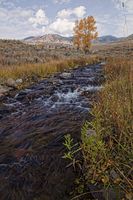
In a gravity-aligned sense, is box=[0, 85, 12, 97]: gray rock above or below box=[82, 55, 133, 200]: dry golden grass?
below

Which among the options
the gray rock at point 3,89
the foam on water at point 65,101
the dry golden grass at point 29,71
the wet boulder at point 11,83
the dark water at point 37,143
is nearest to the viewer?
the dark water at point 37,143

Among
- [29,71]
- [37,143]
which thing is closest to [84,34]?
[29,71]

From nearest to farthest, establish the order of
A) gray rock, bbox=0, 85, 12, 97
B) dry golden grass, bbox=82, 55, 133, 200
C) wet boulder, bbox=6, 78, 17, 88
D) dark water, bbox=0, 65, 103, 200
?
dry golden grass, bbox=82, 55, 133, 200 < dark water, bbox=0, 65, 103, 200 < gray rock, bbox=0, 85, 12, 97 < wet boulder, bbox=6, 78, 17, 88

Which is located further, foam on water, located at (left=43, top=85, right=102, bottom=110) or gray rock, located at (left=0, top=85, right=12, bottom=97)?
gray rock, located at (left=0, top=85, right=12, bottom=97)

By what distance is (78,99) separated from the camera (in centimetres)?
964

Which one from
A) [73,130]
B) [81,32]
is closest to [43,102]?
[73,130]

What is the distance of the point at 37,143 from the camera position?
19.0 ft

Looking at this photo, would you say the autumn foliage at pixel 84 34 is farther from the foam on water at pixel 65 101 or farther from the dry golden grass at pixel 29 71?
the foam on water at pixel 65 101

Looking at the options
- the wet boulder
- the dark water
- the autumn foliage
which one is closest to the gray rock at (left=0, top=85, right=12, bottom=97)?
the wet boulder

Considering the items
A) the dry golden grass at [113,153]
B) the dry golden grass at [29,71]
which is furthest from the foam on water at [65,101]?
the dry golden grass at [29,71]

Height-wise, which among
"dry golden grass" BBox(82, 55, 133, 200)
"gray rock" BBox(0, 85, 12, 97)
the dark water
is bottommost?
"gray rock" BBox(0, 85, 12, 97)

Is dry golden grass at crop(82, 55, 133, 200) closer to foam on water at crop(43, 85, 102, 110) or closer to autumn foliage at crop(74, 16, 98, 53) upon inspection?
foam on water at crop(43, 85, 102, 110)

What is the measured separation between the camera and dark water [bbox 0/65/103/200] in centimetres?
425

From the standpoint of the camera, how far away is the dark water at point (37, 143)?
4246 millimetres
